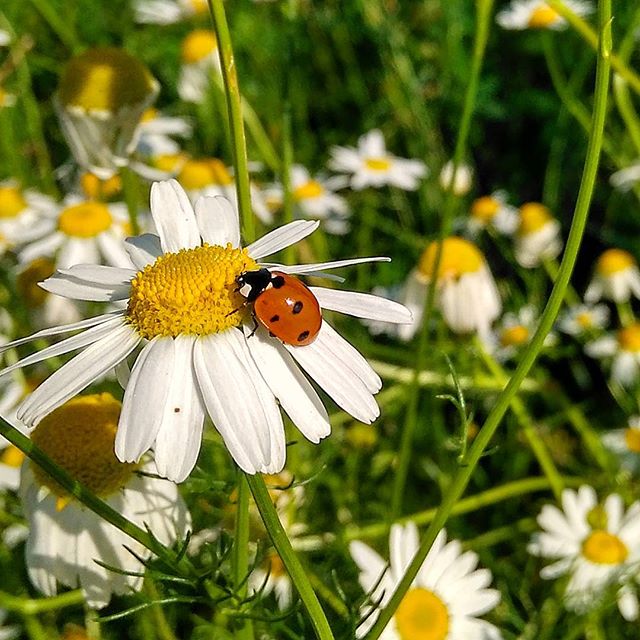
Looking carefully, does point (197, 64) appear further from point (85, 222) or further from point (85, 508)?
point (85, 508)

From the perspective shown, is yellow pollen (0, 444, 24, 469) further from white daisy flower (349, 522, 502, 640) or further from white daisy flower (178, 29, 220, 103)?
white daisy flower (178, 29, 220, 103)

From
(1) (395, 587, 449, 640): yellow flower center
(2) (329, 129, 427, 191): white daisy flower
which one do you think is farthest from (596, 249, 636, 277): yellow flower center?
(1) (395, 587, 449, 640): yellow flower center

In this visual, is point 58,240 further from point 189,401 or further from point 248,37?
point 248,37

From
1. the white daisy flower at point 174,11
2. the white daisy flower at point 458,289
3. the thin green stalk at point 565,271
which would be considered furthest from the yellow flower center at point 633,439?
the white daisy flower at point 174,11

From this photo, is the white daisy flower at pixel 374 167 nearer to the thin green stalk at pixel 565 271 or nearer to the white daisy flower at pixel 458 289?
the white daisy flower at pixel 458 289

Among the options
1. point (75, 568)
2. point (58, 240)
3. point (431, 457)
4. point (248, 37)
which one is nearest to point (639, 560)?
point (431, 457)

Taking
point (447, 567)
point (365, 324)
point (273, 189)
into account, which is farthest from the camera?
point (273, 189)
